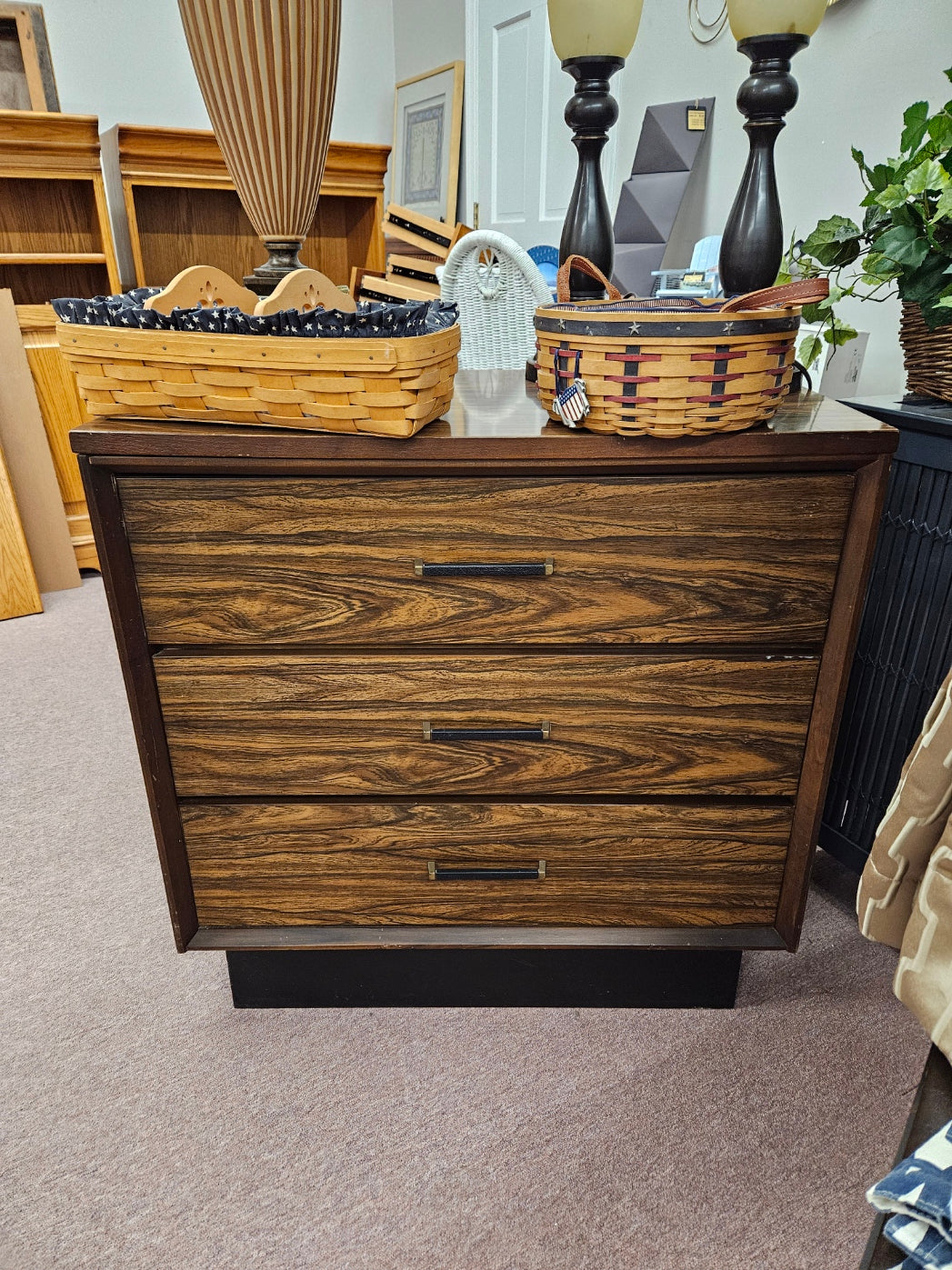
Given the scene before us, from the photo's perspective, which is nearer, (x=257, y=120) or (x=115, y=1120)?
(x=257, y=120)

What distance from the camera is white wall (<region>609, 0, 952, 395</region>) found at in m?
1.53

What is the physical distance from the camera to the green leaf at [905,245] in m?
0.93

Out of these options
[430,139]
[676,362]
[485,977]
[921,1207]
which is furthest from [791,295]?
[430,139]

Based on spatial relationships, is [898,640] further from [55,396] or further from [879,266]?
[55,396]

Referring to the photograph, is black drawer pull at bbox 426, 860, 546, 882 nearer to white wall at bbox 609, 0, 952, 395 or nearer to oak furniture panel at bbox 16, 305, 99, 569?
white wall at bbox 609, 0, 952, 395

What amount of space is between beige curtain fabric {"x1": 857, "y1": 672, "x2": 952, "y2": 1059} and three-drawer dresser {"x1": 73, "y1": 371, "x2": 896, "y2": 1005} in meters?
0.32

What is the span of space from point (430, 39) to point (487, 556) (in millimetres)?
3351

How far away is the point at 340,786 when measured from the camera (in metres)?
0.98

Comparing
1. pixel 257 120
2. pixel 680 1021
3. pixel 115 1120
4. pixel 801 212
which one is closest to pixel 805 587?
pixel 680 1021

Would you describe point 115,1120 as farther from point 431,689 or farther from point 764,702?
point 764,702

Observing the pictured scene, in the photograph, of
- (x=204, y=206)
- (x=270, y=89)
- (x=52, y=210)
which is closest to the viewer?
(x=270, y=89)

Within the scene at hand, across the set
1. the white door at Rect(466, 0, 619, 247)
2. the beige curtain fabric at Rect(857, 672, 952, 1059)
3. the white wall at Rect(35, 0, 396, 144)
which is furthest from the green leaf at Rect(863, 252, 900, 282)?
the white wall at Rect(35, 0, 396, 144)

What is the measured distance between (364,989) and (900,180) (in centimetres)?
122

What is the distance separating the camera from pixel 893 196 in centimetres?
92
